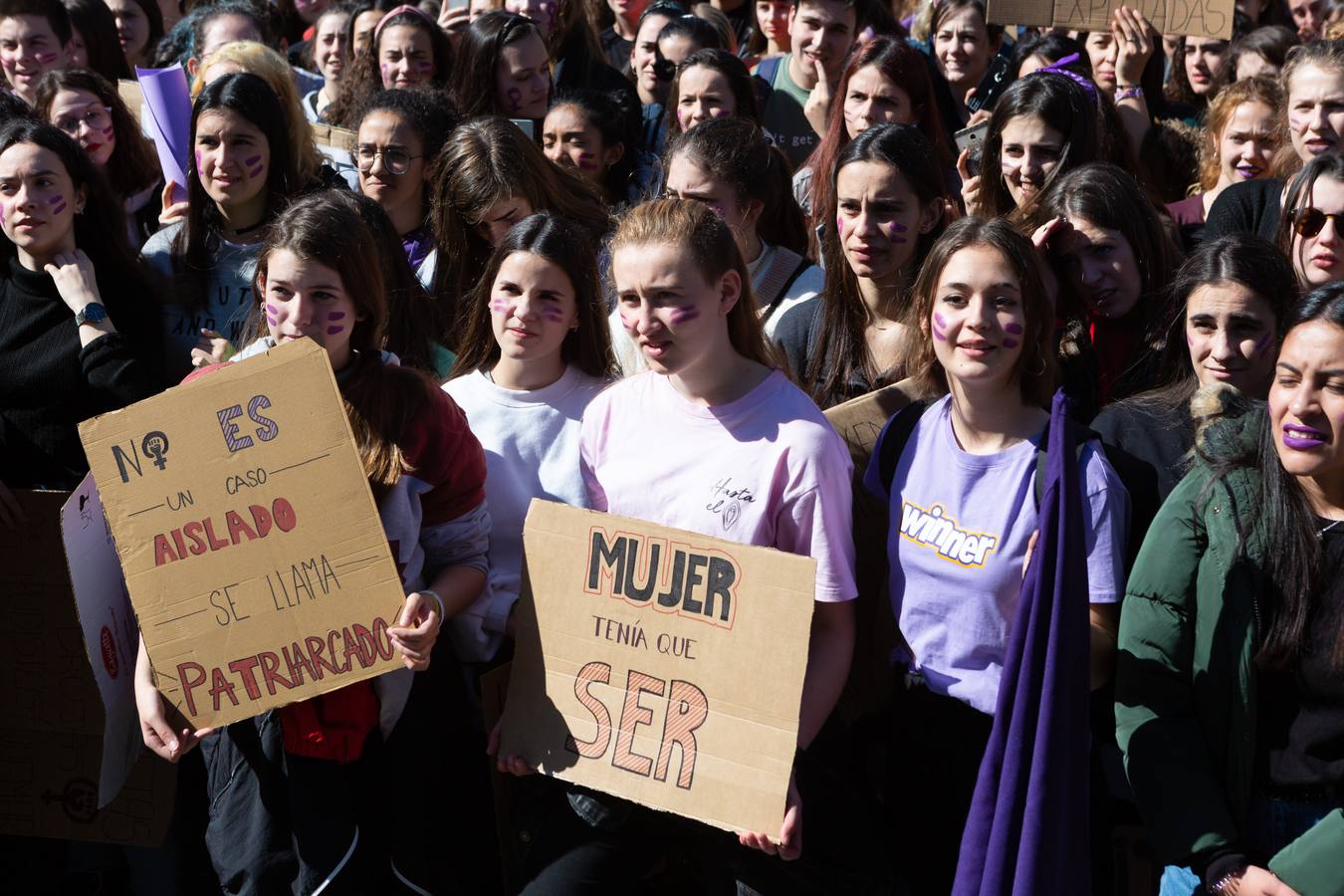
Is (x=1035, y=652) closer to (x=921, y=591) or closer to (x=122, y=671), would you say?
(x=921, y=591)

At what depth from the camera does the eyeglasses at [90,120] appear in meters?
5.47

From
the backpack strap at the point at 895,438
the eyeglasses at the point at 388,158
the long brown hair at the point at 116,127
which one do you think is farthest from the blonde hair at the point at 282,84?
the backpack strap at the point at 895,438

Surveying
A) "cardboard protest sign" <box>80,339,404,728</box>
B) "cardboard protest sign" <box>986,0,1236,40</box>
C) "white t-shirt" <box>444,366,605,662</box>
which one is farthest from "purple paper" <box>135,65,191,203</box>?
"cardboard protest sign" <box>986,0,1236,40</box>

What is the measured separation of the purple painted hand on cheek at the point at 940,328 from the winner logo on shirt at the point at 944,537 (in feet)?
1.25

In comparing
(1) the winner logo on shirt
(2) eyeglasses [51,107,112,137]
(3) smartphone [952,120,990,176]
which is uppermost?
(3) smartphone [952,120,990,176]

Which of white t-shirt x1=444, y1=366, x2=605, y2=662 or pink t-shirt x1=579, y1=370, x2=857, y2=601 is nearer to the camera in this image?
pink t-shirt x1=579, y1=370, x2=857, y2=601

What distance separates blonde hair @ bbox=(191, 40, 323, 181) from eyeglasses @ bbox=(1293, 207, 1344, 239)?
313 centimetres

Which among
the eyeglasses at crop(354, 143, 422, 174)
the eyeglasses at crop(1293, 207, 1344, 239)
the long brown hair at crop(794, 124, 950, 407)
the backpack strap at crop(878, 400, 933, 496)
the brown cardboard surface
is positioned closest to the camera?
the backpack strap at crop(878, 400, 933, 496)

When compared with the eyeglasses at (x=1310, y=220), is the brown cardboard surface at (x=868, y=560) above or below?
below

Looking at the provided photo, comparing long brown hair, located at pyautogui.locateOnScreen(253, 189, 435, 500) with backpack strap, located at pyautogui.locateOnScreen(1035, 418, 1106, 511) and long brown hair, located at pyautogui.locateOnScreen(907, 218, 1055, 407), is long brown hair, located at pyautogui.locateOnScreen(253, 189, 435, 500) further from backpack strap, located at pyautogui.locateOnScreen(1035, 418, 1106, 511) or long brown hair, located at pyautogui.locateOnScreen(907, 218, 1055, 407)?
backpack strap, located at pyautogui.locateOnScreen(1035, 418, 1106, 511)

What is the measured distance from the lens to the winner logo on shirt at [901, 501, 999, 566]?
3.09 m

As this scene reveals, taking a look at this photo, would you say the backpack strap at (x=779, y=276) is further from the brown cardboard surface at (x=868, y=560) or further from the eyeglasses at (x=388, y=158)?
the eyeglasses at (x=388, y=158)

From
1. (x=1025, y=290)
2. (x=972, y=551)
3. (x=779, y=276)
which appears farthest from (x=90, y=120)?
(x=972, y=551)

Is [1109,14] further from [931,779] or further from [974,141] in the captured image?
[931,779]
